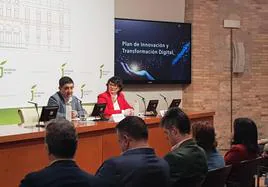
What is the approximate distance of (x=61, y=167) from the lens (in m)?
2.58

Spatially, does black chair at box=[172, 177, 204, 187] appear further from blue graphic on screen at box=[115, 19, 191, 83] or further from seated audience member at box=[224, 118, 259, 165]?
blue graphic on screen at box=[115, 19, 191, 83]

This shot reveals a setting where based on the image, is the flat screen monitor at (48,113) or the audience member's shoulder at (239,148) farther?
the flat screen monitor at (48,113)

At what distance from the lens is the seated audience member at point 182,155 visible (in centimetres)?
338

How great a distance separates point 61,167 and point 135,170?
565 millimetres

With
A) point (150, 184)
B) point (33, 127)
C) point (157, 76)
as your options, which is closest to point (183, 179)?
point (150, 184)

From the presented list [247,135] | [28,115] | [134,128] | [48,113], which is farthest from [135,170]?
[28,115]

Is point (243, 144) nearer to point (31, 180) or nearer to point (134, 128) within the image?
point (134, 128)

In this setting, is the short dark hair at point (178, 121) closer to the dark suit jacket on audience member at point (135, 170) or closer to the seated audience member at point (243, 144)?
the dark suit jacket on audience member at point (135, 170)

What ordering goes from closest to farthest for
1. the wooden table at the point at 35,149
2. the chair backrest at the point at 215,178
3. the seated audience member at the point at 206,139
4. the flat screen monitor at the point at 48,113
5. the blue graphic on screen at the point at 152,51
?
the chair backrest at the point at 215,178 < the seated audience member at the point at 206,139 < the wooden table at the point at 35,149 < the flat screen monitor at the point at 48,113 < the blue graphic on screen at the point at 152,51

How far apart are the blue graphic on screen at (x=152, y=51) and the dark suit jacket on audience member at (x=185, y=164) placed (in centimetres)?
558

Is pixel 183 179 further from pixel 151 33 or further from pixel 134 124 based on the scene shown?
pixel 151 33

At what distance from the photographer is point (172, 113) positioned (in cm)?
367

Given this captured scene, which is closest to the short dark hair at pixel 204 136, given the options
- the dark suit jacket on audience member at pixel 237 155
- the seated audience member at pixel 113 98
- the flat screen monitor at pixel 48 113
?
the dark suit jacket on audience member at pixel 237 155

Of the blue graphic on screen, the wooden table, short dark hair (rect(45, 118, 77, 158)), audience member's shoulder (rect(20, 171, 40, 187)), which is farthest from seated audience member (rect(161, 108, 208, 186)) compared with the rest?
the blue graphic on screen
